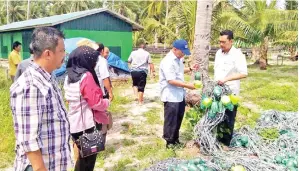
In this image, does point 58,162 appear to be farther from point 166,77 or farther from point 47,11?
point 47,11

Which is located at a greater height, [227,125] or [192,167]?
[227,125]

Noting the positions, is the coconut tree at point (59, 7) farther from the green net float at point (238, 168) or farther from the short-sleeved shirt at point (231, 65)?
the green net float at point (238, 168)

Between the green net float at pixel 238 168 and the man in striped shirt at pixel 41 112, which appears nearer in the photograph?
the man in striped shirt at pixel 41 112

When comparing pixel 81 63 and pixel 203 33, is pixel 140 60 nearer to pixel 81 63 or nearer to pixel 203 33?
pixel 203 33

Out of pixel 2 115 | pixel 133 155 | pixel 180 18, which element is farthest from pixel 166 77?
pixel 180 18

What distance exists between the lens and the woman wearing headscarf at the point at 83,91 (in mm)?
3033

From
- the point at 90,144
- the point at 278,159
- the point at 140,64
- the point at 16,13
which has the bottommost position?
the point at 278,159

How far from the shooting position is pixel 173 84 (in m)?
4.30

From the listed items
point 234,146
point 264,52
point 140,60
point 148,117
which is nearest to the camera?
point 234,146

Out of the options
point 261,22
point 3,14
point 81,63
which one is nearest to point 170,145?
point 81,63

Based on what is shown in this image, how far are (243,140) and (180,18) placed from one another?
9.80 meters

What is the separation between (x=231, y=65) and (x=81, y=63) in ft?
6.90

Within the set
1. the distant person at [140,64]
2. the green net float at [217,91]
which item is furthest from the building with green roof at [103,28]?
the green net float at [217,91]

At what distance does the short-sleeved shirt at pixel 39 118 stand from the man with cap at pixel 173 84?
7.64ft
